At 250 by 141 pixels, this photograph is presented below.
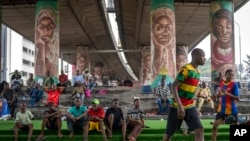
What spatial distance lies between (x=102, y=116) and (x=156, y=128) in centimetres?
165

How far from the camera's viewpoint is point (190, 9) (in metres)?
32.8

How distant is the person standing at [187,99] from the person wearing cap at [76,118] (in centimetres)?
522

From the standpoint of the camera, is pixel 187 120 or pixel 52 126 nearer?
pixel 187 120

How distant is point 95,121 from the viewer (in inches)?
439

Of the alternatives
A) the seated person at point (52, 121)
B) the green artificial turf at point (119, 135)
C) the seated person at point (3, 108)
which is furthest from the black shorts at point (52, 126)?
the seated person at point (3, 108)

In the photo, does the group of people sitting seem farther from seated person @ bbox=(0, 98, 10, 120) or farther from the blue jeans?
the blue jeans

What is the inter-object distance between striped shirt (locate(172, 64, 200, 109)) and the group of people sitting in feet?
13.9

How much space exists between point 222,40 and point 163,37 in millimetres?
3769

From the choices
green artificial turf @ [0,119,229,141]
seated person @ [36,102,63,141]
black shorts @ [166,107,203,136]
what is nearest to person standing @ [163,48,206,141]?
black shorts @ [166,107,203,136]

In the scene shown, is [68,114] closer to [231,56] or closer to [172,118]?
[172,118]

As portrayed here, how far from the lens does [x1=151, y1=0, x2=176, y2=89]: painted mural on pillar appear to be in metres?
24.4

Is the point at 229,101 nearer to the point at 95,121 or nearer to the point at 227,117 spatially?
the point at 227,117

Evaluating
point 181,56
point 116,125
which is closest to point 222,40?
point 116,125

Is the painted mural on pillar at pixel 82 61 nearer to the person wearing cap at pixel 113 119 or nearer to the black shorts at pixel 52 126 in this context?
the black shorts at pixel 52 126
